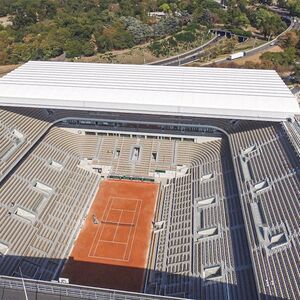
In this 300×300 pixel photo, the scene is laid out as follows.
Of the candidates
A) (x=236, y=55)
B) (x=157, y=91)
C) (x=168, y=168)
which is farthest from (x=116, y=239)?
(x=236, y=55)

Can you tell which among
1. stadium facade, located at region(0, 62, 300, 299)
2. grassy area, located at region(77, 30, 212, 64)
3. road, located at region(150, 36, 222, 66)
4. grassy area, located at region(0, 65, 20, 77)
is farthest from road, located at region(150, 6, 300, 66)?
stadium facade, located at region(0, 62, 300, 299)

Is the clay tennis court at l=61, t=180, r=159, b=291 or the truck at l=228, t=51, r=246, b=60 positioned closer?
the clay tennis court at l=61, t=180, r=159, b=291

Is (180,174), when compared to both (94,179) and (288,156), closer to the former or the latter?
(94,179)

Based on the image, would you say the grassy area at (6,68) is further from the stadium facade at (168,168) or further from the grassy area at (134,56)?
the stadium facade at (168,168)

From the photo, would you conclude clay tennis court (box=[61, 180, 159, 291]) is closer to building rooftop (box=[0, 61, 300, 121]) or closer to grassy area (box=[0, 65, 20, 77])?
building rooftop (box=[0, 61, 300, 121])

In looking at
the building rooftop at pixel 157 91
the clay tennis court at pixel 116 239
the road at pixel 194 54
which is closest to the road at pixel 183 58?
the road at pixel 194 54

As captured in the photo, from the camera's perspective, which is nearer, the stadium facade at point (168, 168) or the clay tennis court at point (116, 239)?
the stadium facade at point (168, 168)

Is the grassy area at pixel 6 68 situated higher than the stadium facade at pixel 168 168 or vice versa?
the grassy area at pixel 6 68
